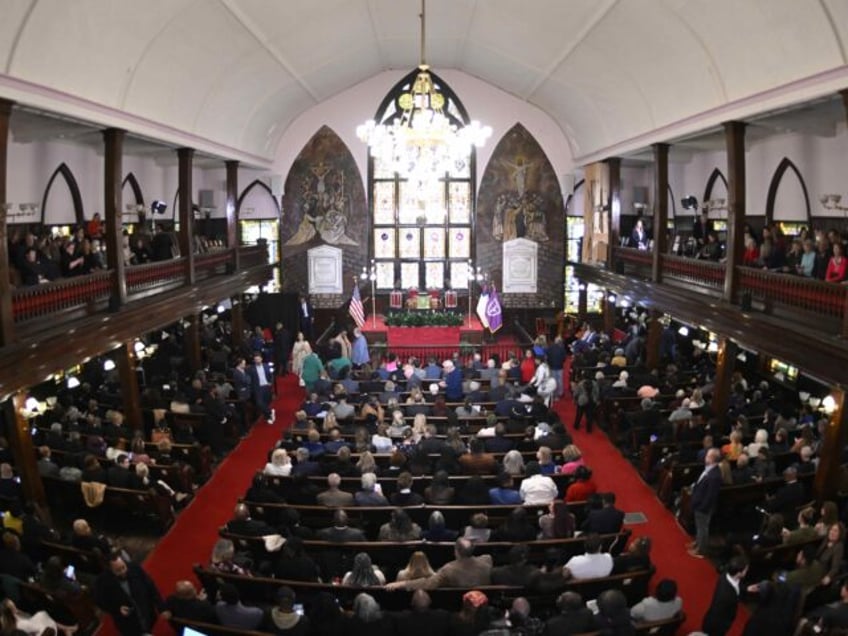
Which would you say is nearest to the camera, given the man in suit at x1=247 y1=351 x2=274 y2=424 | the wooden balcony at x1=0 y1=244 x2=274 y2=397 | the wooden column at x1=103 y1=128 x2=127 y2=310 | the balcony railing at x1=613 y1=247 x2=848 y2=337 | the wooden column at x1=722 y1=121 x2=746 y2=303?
the wooden balcony at x1=0 y1=244 x2=274 y2=397

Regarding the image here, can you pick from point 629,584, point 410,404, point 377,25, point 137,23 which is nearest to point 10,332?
point 137,23

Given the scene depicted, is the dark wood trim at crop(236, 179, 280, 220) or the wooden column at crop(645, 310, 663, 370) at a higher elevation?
the dark wood trim at crop(236, 179, 280, 220)

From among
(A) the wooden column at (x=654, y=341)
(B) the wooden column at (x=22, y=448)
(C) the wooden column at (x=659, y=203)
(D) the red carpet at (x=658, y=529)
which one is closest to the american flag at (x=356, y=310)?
(D) the red carpet at (x=658, y=529)

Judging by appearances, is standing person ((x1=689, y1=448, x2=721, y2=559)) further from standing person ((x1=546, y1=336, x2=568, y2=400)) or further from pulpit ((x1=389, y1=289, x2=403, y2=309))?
pulpit ((x1=389, y1=289, x2=403, y2=309))

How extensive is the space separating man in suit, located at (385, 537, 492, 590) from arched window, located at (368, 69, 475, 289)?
68.1 feet

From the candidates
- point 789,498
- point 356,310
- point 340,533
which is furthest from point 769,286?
point 356,310

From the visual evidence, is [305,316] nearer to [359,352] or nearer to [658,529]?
[359,352]

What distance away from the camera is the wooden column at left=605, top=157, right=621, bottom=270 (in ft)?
74.2

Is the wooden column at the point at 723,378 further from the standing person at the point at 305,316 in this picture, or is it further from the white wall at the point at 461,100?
the standing person at the point at 305,316

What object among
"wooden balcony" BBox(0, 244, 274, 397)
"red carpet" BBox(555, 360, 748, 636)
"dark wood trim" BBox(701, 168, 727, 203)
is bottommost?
"red carpet" BBox(555, 360, 748, 636)

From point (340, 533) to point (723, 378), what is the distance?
29.8ft

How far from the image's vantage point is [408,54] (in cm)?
2455

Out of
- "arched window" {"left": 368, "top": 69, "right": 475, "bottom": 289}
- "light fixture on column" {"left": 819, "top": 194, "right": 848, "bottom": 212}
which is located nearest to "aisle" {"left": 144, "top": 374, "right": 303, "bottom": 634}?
"arched window" {"left": 368, "top": 69, "right": 475, "bottom": 289}

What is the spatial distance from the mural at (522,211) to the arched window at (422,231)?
0.73 m
